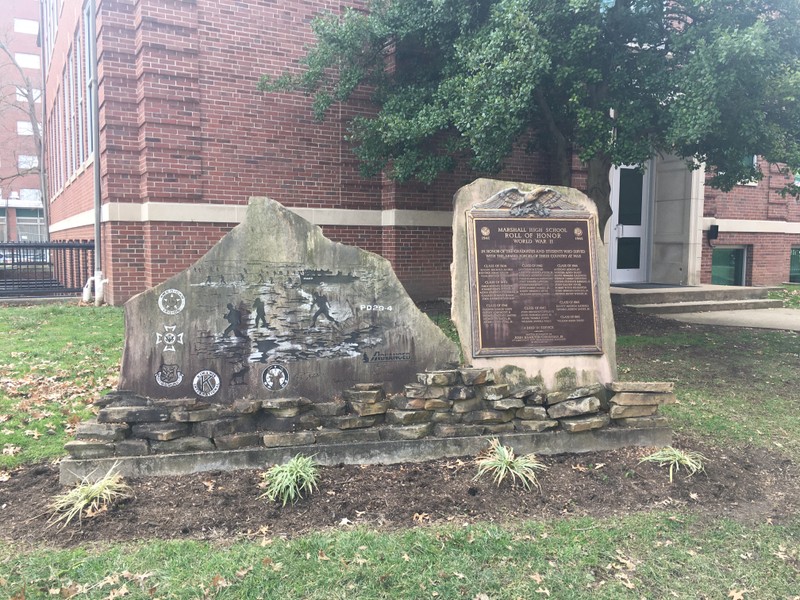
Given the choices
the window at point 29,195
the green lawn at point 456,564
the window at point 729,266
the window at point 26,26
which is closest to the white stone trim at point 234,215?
the green lawn at point 456,564

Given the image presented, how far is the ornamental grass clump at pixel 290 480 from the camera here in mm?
3758

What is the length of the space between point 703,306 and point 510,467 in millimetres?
9768

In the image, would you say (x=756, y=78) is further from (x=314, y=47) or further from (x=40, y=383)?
(x=40, y=383)

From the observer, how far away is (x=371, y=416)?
14.5 feet

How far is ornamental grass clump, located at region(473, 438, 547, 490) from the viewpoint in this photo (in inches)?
161

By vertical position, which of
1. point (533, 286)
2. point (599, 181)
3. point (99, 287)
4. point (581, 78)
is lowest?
point (99, 287)

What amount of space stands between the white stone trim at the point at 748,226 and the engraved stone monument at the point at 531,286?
1302 cm

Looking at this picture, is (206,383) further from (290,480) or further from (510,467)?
(510,467)

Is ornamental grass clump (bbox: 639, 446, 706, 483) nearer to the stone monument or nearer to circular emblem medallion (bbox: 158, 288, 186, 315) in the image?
the stone monument

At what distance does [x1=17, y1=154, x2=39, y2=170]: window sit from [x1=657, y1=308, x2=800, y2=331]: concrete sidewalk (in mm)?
49821

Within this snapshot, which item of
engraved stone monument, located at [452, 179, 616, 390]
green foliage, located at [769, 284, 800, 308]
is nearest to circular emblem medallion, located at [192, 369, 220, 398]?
engraved stone monument, located at [452, 179, 616, 390]

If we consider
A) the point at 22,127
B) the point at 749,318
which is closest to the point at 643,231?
the point at 749,318

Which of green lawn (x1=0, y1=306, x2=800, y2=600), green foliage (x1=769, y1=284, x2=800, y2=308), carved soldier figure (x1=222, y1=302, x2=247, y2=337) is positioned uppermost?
carved soldier figure (x1=222, y1=302, x2=247, y2=337)

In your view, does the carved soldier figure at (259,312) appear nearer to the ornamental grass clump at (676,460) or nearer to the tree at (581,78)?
the ornamental grass clump at (676,460)
